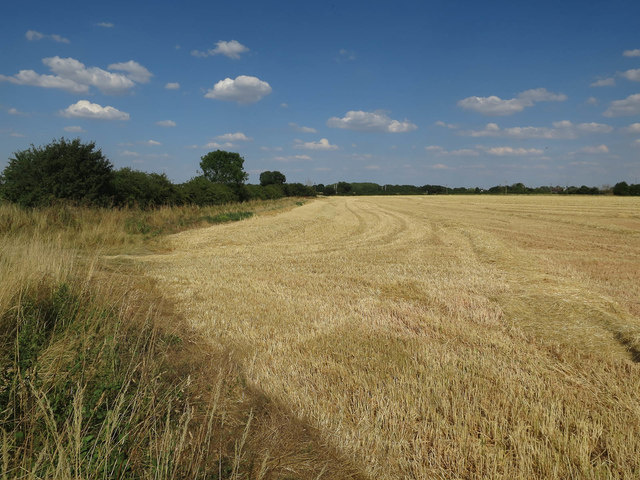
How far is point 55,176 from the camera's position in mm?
18969

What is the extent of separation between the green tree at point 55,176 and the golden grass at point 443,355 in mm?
13308

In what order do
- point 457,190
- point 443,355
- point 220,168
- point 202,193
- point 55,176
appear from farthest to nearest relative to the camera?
point 457,190, point 220,168, point 202,193, point 55,176, point 443,355

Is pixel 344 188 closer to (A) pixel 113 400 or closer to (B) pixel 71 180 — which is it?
(B) pixel 71 180

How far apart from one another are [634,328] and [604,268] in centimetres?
571

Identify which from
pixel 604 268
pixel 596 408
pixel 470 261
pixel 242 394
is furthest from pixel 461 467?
pixel 604 268

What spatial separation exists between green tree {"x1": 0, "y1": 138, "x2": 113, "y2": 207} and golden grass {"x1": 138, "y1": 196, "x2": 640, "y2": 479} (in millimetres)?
13308

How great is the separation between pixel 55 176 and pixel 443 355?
21979mm

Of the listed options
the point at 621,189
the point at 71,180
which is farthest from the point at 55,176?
the point at 621,189

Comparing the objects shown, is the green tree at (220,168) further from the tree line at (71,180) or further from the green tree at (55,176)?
the green tree at (55,176)

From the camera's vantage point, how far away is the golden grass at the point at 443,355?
2832 mm

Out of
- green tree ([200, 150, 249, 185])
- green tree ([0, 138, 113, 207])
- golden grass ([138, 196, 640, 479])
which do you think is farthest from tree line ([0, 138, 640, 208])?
green tree ([200, 150, 249, 185])

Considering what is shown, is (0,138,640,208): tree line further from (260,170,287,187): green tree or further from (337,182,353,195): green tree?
(337,182,353,195): green tree

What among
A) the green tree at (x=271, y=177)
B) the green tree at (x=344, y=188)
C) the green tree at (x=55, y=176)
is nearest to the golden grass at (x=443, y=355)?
the green tree at (x=55, y=176)

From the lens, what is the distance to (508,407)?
10.8 ft
